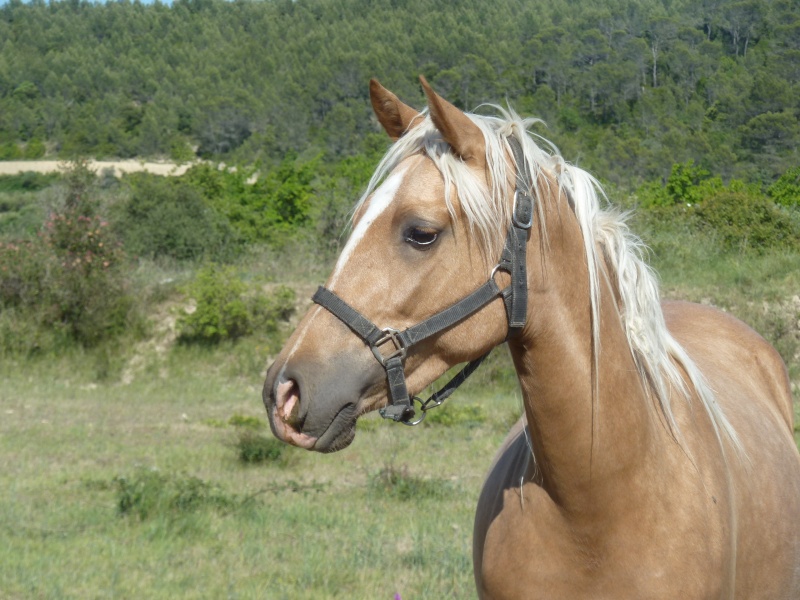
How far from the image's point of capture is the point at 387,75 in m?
43.9

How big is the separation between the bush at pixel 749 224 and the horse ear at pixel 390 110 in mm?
14144

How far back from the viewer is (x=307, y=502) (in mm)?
6480

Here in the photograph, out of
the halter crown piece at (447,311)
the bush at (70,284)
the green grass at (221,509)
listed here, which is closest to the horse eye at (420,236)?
the halter crown piece at (447,311)

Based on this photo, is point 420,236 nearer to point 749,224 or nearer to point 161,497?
point 161,497

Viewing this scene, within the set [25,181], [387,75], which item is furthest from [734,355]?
[25,181]

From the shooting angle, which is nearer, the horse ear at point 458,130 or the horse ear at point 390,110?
the horse ear at point 458,130

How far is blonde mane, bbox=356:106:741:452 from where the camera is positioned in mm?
2102

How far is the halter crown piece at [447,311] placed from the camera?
204 cm

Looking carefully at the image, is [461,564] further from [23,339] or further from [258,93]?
[258,93]

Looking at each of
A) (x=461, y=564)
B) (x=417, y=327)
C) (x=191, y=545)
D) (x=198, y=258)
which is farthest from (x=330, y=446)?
(x=198, y=258)

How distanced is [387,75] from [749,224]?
3069 centimetres

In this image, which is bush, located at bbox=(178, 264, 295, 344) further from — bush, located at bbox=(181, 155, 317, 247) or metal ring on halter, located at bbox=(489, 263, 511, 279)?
metal ring on halter, located at bbox=(489, 263, 511, 279)

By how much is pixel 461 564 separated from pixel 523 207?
322 centimetres

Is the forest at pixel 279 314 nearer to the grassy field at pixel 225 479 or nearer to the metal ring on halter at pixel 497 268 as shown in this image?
the grassy field at pixel 225 479
